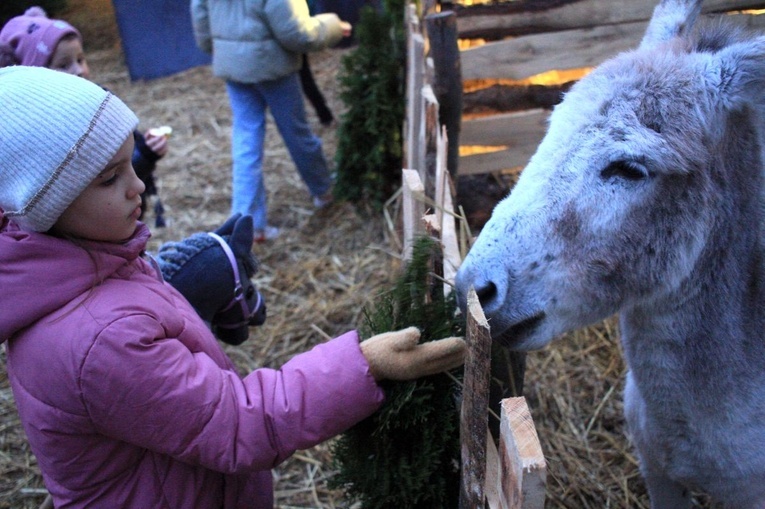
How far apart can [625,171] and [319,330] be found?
247cm

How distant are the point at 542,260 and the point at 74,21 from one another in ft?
45.2

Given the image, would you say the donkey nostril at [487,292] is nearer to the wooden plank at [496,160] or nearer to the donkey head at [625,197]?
the donkey head at [625,197]

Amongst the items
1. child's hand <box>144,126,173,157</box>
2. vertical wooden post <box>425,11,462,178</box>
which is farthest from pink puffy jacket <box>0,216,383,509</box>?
vertical wooden post <box>425,11,462,178</box>

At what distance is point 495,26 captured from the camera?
4820 mm

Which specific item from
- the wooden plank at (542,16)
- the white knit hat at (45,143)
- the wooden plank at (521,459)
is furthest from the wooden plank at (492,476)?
the wooden plank at (542,16)

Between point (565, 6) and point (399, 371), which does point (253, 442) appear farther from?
point (565, 6)

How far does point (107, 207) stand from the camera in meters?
1.65

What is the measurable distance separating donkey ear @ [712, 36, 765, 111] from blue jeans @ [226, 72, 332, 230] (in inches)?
166

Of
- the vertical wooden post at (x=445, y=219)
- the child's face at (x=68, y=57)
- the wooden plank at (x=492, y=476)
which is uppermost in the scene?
the child's face at (x=68, y=57)

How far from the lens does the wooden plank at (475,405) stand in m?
1.43

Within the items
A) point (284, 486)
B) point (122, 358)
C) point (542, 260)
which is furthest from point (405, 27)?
point (122, 358)

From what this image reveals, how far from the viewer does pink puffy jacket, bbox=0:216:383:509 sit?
1.57m

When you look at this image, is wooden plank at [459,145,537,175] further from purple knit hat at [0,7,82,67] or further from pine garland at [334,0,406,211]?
purple knit hat at [0,7,82,67]

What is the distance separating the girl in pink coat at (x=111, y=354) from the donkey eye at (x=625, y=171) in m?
0.65
